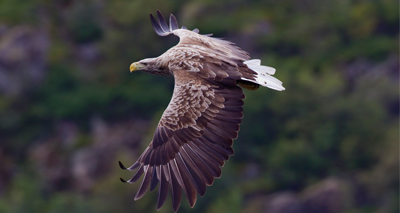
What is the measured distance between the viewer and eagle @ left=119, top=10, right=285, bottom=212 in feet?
37.0

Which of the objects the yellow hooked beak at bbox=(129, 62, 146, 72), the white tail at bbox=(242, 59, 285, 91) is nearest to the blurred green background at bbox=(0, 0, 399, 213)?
the yellow hooked beak at bbox=(129, 62, 146, 72)

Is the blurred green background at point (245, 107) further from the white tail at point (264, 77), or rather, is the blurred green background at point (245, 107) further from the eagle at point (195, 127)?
the eagle at point (195, 127)

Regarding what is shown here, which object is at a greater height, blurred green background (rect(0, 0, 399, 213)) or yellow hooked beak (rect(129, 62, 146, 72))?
yellow hooked beak (rect(129, 62, 146, 72))

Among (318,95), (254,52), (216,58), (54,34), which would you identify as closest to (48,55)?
(54,34)

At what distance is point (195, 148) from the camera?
1153cm

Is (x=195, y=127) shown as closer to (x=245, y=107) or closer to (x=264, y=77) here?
(x=264, y=77)

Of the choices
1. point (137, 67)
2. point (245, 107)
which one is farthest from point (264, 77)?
point (245, 107)

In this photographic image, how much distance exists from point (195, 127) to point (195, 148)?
0.31 m

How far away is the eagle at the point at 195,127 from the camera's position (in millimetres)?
11289

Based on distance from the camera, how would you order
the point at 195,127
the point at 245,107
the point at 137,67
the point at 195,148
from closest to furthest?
the point at 195,148 < the point at 195,127 < the point at 137,67 < the point at 245,107

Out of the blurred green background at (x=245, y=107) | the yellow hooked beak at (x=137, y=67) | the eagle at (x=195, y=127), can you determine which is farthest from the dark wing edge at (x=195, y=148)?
the blurred green background at (x=245, y=107)

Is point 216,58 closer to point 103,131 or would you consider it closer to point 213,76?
point 213,76

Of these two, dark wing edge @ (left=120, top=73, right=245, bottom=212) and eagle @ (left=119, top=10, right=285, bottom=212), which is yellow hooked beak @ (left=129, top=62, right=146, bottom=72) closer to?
eagle @ (left=119, top=10, right=285, bottom=212)

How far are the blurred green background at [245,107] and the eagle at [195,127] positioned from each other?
33.6 meters
